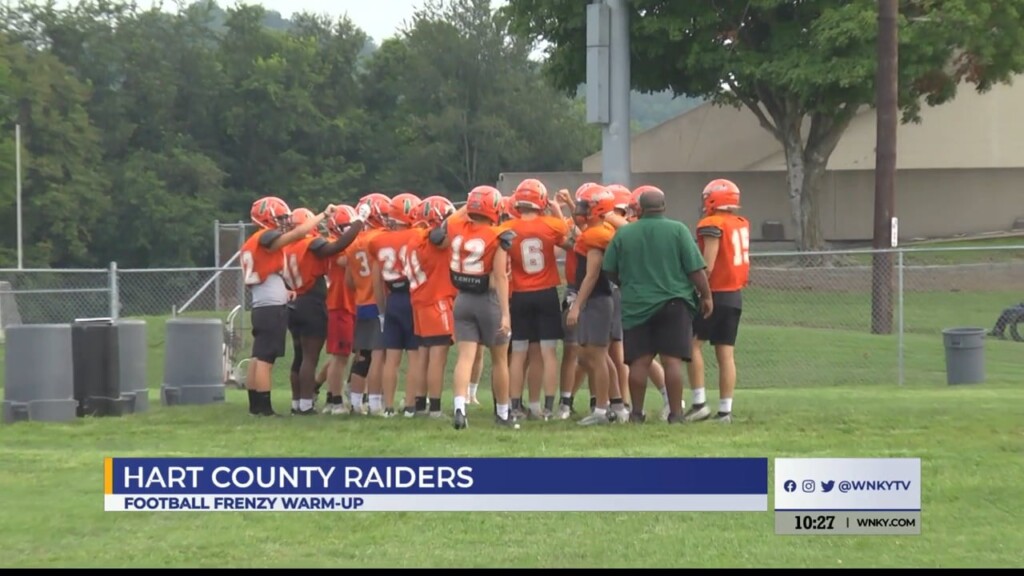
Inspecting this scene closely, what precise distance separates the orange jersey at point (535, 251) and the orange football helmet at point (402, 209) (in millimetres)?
1058

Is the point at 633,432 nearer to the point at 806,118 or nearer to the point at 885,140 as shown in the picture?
the point at 885,140

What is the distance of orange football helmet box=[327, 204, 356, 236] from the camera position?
43.4ft

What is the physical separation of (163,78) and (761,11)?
105 ft

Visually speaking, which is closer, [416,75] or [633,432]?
[633,432]

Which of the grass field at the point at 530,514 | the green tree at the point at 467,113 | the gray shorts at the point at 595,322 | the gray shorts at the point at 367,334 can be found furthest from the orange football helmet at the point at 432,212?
the green tree at the point at 467,113

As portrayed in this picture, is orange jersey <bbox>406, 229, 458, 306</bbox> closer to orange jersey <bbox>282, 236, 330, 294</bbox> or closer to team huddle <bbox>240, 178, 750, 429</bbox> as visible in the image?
team huddle <bbox>240, 178, 750, 429</bbox>

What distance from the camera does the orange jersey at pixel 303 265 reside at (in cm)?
1307

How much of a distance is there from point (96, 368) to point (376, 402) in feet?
8.58

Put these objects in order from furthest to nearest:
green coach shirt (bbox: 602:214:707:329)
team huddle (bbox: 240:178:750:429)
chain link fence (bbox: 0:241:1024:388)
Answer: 1. chain link fence (bbox: 0:241:1024:388)
2. team huddle (bbox: 240:178:750:429)
3. green coach shirt (bbox: 602:214:707:329)

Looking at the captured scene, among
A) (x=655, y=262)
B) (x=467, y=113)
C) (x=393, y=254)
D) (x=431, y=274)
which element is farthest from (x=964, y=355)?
(x=467, y=113)

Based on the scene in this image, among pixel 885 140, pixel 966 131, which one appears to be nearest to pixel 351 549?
pixel 885 140

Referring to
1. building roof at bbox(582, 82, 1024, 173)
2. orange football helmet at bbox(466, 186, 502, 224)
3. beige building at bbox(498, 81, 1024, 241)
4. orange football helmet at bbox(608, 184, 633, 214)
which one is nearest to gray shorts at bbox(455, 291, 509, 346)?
orange football helmet at bbox(466, 186, 502, 224)

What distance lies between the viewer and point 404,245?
41.2ft

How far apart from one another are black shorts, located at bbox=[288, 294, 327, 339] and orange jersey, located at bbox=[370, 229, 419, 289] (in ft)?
3.14
